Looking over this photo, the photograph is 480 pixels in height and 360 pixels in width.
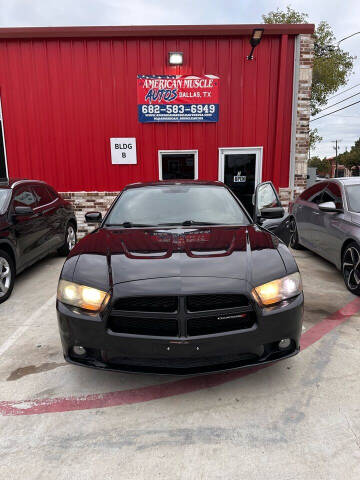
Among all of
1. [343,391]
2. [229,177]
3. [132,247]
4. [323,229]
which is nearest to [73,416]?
[132,247]

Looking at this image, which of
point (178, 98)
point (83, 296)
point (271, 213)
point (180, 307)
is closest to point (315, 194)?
point (271, 213)

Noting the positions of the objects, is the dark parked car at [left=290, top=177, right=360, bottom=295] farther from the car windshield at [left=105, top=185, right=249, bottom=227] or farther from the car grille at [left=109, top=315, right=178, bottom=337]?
the car grille at [left=109, top=315, right=178, bottom=337]

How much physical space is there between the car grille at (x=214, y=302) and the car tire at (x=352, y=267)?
2783 mm

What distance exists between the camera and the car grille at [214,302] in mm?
2055

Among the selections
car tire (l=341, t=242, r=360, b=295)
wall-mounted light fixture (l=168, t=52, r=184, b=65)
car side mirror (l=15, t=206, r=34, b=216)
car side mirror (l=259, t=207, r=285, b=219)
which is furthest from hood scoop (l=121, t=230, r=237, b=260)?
wall-mounted light fixture (l=168, t=52, r=184, b=65)

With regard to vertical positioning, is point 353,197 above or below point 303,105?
below

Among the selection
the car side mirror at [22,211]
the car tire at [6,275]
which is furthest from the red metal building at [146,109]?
the car tire at [6,275]

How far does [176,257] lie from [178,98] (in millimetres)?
6796

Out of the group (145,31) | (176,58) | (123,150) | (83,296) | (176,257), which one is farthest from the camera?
(123,150)

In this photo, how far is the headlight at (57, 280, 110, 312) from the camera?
212 centimetres

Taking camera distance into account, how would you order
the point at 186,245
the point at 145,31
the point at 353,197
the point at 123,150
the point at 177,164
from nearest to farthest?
1. the point at 186,245
2. the point at 353,197
3. the point at 145,31
4. the point at 123,150
5. the point at 177,164

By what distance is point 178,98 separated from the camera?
805 cm

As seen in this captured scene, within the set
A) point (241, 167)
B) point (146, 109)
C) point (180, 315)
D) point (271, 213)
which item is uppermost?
point (146, 109)

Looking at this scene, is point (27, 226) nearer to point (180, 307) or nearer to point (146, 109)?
point (180, 307)
